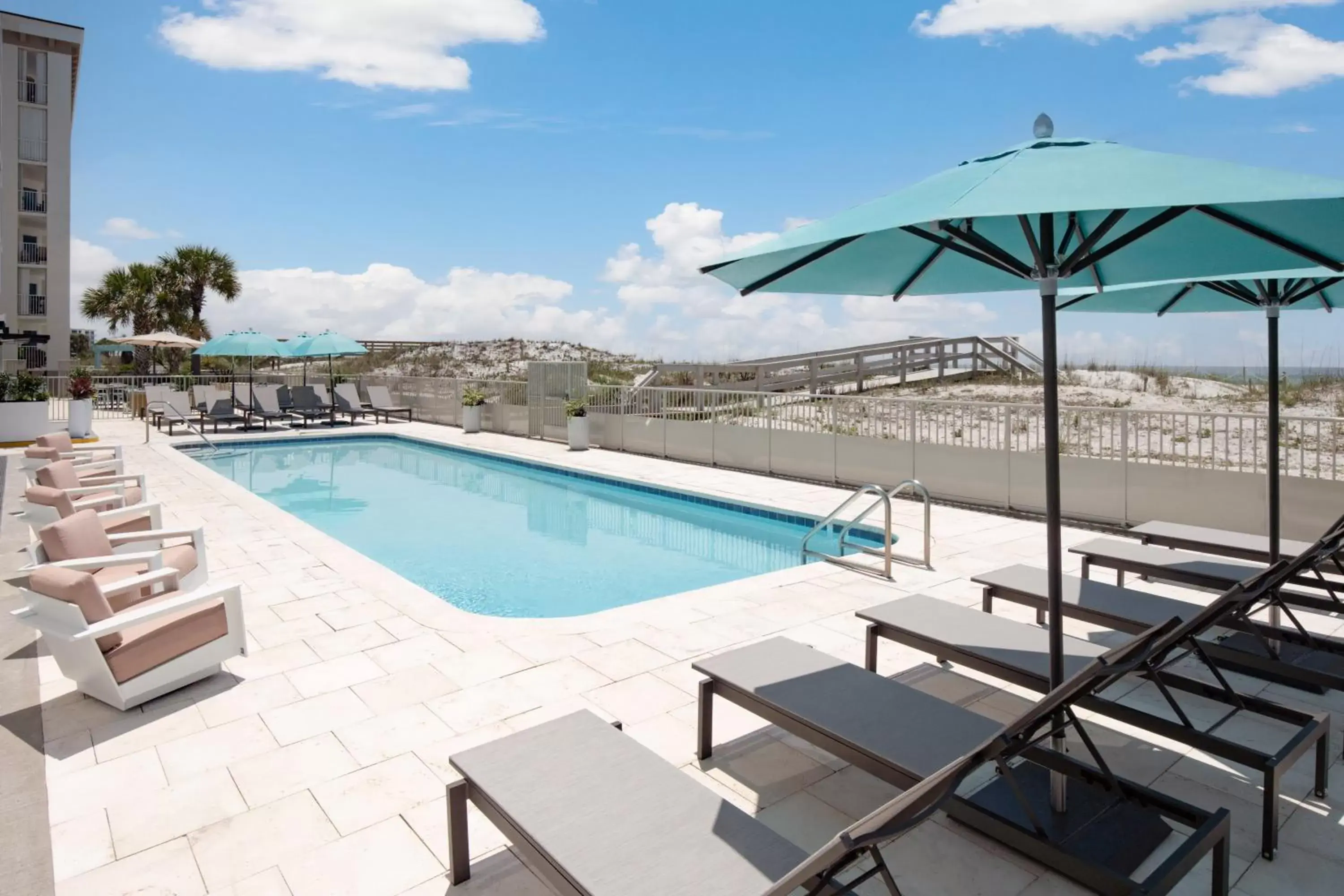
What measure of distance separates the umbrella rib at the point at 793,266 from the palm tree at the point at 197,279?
103ft

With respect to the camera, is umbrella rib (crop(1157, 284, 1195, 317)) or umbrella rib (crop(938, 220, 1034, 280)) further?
umbrella rib (crop(1157, 284, 1195, 317))

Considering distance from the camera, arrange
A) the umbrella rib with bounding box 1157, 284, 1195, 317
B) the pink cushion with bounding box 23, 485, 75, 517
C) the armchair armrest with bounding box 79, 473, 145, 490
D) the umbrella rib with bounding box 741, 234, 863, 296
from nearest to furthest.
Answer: the umbrella rib with bounding box 741, 234, 863, 296
the umbrella rib with bounding box 1157, 284, 1195, 317
the pink cushion with bounding box 23, 485, 75, 517
the armchair armrest with bounding box 79, 473, 145, 490

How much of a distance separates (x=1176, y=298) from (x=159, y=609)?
23.1 ft

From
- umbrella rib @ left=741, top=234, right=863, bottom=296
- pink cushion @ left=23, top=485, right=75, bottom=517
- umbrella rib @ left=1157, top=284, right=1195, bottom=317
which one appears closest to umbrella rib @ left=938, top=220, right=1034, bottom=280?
umbrella rib @ left=741, top=234, right=863, bottom=296

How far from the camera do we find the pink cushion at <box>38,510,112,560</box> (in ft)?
15.2

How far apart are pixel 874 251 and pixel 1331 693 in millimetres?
3461

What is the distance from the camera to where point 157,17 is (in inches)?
494

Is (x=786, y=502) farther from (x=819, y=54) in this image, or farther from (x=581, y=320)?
(x=581, y=320)

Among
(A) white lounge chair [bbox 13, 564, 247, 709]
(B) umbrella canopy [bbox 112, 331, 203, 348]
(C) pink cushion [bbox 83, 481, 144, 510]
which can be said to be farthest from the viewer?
(B) umbrella canopy [bbox 112, 331, 203, 348]

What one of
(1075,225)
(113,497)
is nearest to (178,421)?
(113,497)

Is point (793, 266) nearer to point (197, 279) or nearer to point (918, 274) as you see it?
point (918, 274)

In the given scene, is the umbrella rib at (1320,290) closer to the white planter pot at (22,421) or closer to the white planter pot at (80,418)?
the white planter pot at (22,421)

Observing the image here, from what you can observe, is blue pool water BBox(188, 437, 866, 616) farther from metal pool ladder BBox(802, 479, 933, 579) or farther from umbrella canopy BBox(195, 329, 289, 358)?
umbrella canopy BBox(195, 329, 289, 358)

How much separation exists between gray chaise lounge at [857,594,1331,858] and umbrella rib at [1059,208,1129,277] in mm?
1453
